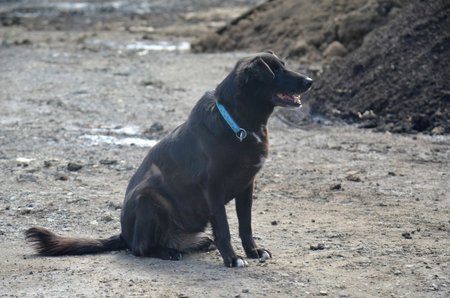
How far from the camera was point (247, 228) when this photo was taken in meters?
8.86

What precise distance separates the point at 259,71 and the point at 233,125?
18.0 inches

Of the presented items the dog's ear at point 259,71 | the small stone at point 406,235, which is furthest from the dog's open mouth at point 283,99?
the small stone at point 406,235

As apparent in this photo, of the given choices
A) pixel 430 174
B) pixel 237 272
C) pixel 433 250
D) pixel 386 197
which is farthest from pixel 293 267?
pixel 430 174

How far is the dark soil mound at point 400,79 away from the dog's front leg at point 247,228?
5667 millimetres

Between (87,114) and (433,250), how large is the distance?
838 centimetres

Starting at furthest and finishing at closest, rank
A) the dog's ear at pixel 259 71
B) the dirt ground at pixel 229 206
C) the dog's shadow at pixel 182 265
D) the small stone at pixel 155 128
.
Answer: the small stone at pixel 155 128
the dog's ear at pixel 259 71
the dog's shadow at pixel 182 265
the dirt ground at pixel 229 206

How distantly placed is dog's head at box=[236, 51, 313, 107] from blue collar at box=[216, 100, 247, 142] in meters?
0.20

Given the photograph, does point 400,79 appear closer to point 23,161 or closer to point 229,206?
point 229,206

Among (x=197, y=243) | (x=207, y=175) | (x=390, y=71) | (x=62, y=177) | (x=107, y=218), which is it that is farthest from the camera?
(x=390, y=71)

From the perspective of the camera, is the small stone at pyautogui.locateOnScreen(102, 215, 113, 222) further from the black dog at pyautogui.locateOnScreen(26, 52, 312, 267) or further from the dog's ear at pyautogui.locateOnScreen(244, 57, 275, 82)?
the dog's ear at pyautogui.locateOnScreen(244, 57, 275, 82)

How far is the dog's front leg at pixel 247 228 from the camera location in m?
8.78

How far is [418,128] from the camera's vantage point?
14.2 m

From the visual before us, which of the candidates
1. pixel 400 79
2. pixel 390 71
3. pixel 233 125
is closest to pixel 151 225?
pixel 233 125

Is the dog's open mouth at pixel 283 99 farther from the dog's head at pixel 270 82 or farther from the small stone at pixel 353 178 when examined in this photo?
the small stone at pixel 353 178
